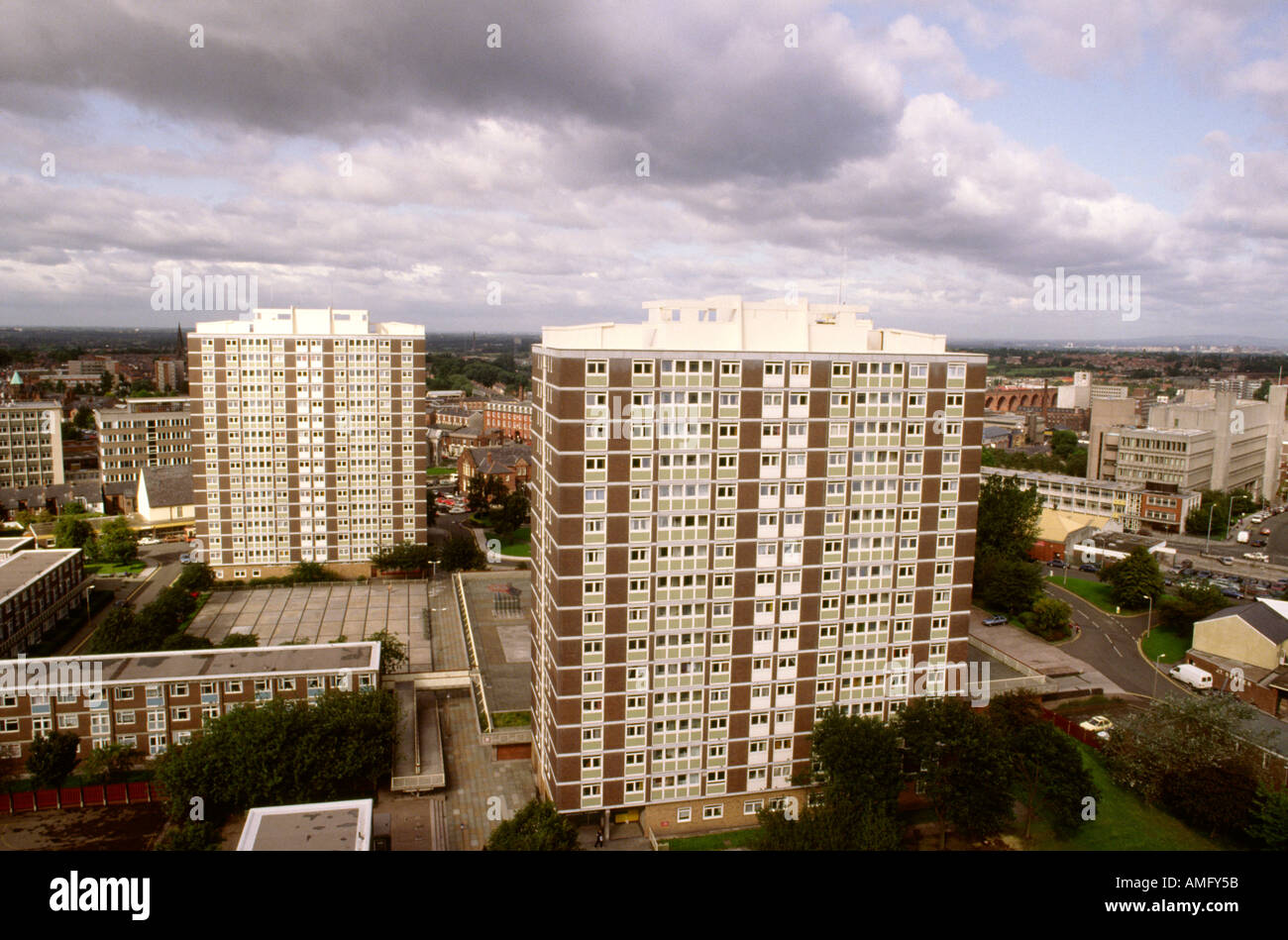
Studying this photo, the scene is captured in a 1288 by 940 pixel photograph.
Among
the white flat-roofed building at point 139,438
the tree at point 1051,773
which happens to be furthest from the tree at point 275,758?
the white flat-roofed building at point 139,438

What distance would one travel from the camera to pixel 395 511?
47.1 metres

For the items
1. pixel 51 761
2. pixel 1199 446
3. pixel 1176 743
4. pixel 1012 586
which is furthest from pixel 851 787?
pixel 1199 446

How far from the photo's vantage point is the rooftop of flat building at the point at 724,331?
855 inches

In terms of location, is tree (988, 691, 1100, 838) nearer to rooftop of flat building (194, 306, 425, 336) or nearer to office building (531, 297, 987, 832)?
office building (531, 297, 987, 832)

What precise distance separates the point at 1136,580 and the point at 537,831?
111 feet

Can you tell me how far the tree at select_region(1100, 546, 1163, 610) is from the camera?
41.1 metres

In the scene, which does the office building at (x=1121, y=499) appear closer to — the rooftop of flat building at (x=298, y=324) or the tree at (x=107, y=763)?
the rooftop of flat building at (x=298, y=324)

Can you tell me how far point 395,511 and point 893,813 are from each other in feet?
107

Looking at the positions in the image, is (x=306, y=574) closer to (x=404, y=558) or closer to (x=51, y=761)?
(x=404, y=558)

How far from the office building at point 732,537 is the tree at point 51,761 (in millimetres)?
13723

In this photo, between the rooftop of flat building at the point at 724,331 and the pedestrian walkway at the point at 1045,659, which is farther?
the pedestrian walkway at the point at 1045,659

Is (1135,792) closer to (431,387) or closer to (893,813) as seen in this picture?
(893,813)
